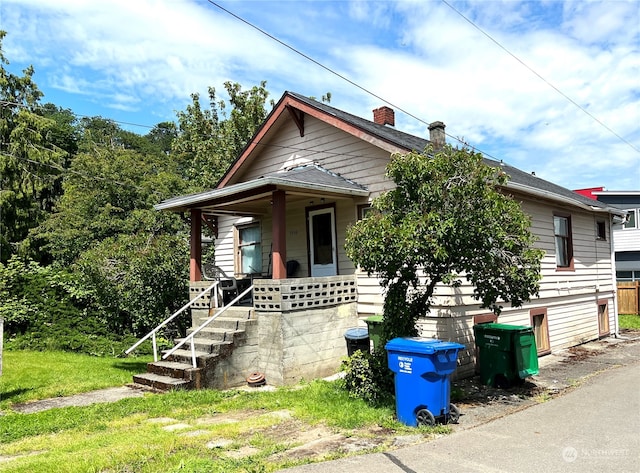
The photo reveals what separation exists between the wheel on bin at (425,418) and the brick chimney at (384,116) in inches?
445

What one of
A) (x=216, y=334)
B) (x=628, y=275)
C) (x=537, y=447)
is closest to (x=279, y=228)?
(x=216, y=334)

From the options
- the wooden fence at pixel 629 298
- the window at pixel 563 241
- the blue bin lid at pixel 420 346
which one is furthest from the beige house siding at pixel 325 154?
the wooden fence at pixel 629 298

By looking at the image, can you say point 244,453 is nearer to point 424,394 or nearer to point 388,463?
point 388,463

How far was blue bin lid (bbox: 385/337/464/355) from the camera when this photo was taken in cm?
610

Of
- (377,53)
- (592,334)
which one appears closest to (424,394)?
(377,53)

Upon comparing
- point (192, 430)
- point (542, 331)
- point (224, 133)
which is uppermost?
point (224, 133)

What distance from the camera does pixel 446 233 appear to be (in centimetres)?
664

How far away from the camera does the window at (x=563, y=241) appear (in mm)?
12812

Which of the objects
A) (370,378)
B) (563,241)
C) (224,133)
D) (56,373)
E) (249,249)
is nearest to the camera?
(370,378)

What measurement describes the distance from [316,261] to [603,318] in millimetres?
9812

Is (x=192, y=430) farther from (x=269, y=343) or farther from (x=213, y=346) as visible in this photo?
(x=269, y=343)

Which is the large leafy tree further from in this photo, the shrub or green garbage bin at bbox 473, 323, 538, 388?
green garbage bin at bbox 473, 323, 538, 388

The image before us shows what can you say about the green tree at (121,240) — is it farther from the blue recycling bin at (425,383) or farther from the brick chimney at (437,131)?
the blue recycling bin at (425,383)

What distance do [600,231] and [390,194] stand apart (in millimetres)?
11434
